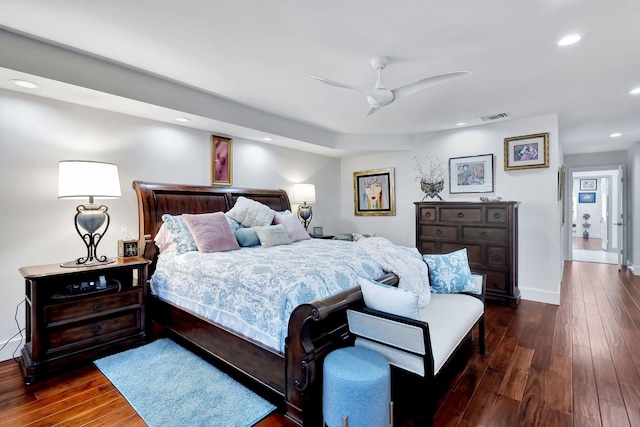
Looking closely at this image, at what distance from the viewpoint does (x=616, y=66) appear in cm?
262

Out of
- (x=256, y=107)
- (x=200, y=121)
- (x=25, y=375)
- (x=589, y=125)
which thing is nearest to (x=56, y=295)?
(x=25, y=375)

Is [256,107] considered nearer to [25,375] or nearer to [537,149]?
[25,375]

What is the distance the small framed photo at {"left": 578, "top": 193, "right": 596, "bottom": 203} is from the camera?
10.7m

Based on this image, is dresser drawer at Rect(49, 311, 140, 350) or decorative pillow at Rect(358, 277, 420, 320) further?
dresser drawer at Rect(49, 311, 140, 350)

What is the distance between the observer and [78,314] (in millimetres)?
2459

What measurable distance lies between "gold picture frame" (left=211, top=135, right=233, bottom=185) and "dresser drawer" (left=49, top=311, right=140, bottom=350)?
193 cm

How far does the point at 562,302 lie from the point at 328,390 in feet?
13.2

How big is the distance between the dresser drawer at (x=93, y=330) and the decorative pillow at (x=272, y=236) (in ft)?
4.57

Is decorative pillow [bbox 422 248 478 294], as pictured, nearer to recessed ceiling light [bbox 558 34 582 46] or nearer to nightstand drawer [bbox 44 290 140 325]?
recessed ceiling light [bbox 558 34 582 46]

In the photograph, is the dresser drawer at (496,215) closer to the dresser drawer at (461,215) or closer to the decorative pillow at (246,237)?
the dresser drawer at (461,215)

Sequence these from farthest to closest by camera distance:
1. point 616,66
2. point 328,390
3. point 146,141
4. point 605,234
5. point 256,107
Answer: point 605,234, point 256,107, point 146,141, point 616,66, point 328,390

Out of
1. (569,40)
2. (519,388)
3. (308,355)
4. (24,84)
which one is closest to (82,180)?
(24,84)

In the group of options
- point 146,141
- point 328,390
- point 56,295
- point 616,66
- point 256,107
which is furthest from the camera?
point 256,107

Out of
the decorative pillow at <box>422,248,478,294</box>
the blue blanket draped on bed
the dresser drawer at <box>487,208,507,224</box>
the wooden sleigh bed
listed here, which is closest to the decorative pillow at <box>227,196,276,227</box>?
the blue blanket draped on bed
